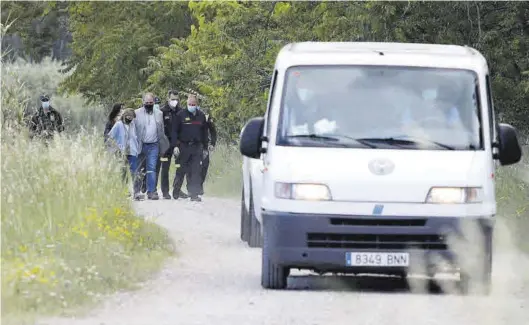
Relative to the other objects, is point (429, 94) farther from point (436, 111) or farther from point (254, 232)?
point (254, 232)

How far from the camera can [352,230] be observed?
14.3 meters

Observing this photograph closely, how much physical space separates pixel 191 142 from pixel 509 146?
1365cm

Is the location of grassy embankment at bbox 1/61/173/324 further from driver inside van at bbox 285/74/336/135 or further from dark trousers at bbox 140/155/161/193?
dark trousers at bbox 140/155/161/193

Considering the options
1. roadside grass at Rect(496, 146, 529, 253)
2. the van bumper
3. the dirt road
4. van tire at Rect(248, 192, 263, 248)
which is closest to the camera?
the dirt road

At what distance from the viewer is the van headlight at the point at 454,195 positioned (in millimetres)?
14336

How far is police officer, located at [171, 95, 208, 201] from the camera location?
27.6 m

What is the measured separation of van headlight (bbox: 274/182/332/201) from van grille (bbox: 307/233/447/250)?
1.03ft

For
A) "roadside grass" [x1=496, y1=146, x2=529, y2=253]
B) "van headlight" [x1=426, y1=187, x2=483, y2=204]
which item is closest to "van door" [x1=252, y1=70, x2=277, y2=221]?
"van headlight" [x1=426, y1=187, x2=483, y2=204]

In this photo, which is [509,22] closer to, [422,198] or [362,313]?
[422,198]

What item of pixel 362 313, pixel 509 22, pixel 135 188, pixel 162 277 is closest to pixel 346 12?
pixel 509 22

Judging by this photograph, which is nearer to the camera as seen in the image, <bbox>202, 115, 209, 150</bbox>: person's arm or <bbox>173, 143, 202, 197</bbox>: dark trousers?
<bbox>202, 115, 209, 150</bbox>: person's arm

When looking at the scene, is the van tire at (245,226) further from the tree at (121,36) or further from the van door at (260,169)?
the tree at (121,36)

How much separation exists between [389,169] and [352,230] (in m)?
0.60

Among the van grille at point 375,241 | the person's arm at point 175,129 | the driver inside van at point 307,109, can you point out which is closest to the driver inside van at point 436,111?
the driver inside van at point 307,109
